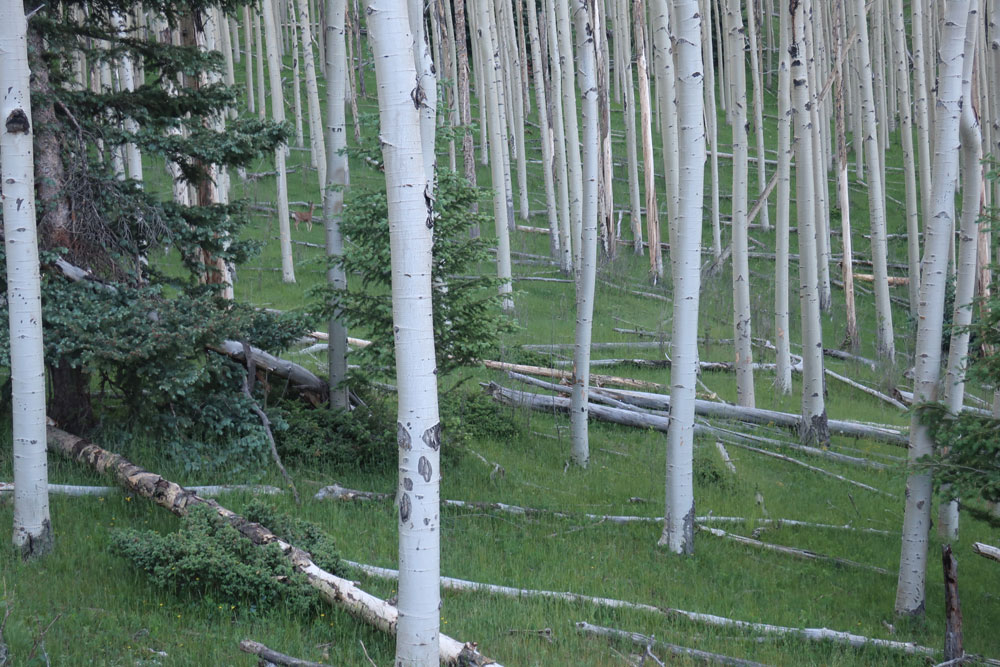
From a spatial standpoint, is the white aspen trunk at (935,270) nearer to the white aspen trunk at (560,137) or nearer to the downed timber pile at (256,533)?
the downed timber pile at (256,533)

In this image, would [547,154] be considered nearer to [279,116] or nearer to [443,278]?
[279,116]

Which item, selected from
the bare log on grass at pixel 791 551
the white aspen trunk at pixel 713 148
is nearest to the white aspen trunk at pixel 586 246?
the bare log on grass at pixel 791 551

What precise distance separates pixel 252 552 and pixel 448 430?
3.20 metres

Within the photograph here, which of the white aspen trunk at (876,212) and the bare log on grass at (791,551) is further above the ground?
the white aspen trunk at (876,212)

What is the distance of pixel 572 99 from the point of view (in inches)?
487

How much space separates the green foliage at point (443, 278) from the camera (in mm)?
7867

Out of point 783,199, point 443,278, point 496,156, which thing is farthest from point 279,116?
point 443,278

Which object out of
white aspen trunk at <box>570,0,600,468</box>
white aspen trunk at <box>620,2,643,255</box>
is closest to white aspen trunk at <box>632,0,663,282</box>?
white aspen trunk at <box>620,2,643,255</box>

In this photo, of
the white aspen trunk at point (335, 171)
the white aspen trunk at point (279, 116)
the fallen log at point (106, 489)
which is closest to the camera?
the fallen log at point (106, 489)

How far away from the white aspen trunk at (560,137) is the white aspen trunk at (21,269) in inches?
452

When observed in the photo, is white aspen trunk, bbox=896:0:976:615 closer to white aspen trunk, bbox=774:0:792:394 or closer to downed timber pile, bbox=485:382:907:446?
downed timber pile, bbox=485:382:907:446

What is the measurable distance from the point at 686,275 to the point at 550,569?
2.86 metres

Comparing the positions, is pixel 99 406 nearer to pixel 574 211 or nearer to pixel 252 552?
pixel 252 552

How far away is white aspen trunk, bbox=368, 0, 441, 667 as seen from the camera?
3.69 meters
